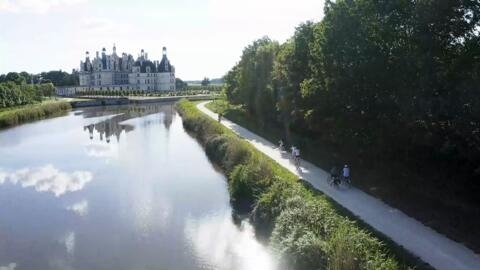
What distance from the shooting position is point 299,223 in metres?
15.7

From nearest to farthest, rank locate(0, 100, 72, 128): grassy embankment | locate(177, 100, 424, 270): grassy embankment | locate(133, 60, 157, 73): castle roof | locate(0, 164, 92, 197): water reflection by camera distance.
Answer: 1. locate(177, 100, 424, 270): grassy embankment
2. locate(0, 164, 92, 197): water reflection
3. locate(0, 100, 72, 128): grassy embankment
4. locate(133, 60, 157, 73): castle roof

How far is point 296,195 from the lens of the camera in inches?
709

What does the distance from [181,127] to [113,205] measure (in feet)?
104

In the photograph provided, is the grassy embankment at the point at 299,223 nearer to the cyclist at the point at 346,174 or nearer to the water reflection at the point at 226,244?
the water reflection at the point at 226,244

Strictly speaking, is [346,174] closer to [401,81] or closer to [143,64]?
[401,81]

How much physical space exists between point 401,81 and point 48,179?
2007 cm

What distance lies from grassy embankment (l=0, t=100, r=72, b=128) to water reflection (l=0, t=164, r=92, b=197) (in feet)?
96.4

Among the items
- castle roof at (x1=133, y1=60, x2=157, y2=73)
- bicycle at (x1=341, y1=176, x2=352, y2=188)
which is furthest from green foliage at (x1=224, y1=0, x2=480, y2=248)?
castle roof at (x1=133, y1=60, x2=157, y2=73)

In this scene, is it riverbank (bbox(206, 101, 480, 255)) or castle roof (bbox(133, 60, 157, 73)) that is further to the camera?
castle roof (bbox(133, 60, 157, 73))

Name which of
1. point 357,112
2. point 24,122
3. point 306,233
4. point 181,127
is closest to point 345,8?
point 357,112

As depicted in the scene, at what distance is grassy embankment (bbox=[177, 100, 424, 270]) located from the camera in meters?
12.8

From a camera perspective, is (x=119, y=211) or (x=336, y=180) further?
(x=119, y=211)

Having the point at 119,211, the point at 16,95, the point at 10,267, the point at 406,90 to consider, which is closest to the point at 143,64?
the point at 16,95

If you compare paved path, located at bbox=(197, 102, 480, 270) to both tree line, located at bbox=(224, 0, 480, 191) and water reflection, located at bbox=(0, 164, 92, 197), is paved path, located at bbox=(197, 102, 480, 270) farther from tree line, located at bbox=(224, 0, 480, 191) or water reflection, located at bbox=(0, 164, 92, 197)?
water reflection, located at bbox=(0, 164, 92, 197)
